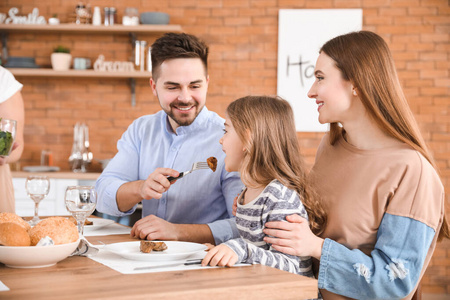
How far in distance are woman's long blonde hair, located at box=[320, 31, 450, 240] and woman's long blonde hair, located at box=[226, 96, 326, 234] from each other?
0.91 ft

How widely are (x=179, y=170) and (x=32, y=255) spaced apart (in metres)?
1.11

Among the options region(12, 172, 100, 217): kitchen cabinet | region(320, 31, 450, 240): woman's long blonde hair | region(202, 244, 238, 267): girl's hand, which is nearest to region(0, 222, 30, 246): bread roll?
region(202, 244, 238, 267): girl's hand

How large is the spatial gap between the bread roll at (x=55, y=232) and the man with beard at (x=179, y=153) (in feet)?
2.50

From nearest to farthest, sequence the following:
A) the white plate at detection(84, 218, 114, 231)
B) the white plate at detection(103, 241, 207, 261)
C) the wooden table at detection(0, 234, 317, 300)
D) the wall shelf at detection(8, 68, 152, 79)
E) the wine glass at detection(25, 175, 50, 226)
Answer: the wooden table at detection(0, 234, 317, 300) → the white plate at detection(103, 241, 207, 261) → the wine glass at detection(25, 175, 50, 226) → the white plate at detection(84, 218, 114, 231) → the wall shelf at detection(8, 68, 152, 79)

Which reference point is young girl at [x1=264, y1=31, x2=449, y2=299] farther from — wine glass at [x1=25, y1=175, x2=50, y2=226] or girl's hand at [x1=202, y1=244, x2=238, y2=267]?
wine glass at [x1=25, y1=175, x2=50, y2=226]

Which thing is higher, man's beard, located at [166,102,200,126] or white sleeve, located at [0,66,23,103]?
white sleeve, located at [0,66,23,103]

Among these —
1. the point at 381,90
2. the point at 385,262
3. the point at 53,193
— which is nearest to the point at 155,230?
the point at 385,262

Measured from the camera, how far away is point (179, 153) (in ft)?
7.75

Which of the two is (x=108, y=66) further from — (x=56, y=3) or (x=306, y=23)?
(x=306, y=23)

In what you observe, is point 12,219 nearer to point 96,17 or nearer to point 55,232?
point 55,232

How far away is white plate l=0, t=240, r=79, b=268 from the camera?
1.27 m

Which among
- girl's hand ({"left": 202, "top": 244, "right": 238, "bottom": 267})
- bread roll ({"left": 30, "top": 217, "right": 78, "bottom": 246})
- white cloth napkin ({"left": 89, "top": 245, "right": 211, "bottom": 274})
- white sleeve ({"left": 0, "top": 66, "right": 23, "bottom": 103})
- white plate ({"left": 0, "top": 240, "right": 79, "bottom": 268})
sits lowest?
Result: white cloth napkin ({"left": 89, "top": 245, "right": 211, "bottom": 274})

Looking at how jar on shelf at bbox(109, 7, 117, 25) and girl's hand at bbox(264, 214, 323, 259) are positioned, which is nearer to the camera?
girl's hand at bbox(264, 214, 323, 259)

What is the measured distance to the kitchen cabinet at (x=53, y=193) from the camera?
4.20m
